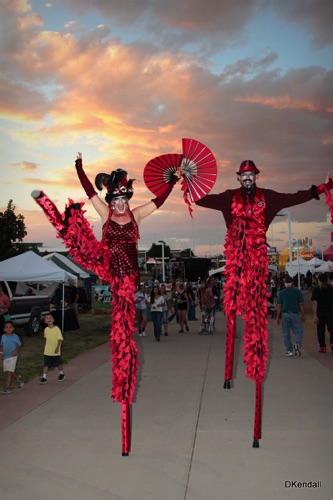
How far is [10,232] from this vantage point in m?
24.2

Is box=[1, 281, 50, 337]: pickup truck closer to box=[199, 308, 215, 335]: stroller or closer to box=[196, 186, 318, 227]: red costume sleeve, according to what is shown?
box=[199, 308, 215, 335]: stroller

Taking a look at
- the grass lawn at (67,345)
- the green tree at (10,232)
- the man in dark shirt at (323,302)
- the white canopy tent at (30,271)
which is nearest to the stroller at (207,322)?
the grass lawn at (67,345)

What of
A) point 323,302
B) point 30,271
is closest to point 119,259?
point 323,302

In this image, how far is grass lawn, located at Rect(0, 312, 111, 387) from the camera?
34.5 feet

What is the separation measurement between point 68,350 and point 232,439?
8.27 meters

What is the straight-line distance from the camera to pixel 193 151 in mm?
4625

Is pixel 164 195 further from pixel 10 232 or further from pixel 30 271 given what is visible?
pixel 10 232

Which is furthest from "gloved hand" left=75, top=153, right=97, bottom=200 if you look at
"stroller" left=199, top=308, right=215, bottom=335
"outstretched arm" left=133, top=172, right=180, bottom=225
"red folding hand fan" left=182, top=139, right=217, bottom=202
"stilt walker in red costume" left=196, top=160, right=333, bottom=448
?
"stroller" left=199, top=308, right=215, bottom=335

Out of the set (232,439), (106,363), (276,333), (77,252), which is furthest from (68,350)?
(77,252)

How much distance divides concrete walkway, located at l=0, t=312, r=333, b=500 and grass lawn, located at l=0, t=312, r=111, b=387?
945mm

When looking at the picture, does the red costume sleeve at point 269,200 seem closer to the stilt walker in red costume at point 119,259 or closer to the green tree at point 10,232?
the stilt walker in red costume at point 119,259

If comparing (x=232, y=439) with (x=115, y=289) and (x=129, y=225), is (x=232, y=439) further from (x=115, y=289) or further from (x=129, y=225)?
(x=129, y=225)

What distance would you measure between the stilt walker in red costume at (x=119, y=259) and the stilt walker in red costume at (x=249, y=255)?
56 cm

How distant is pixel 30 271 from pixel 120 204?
10.8m
